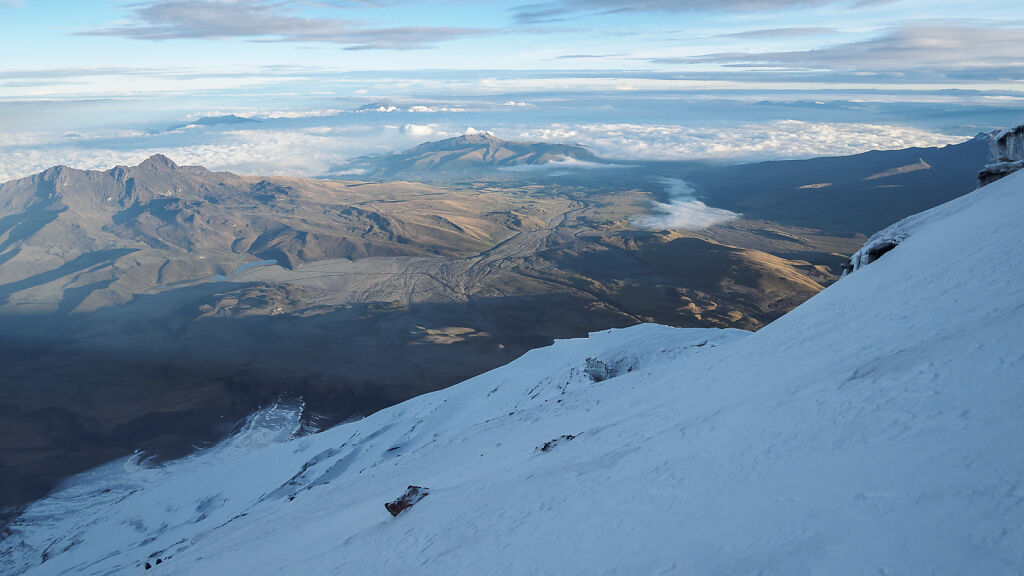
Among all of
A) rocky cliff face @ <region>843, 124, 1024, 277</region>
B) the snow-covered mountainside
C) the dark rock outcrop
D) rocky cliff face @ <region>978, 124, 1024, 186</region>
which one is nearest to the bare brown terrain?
the snow-covered mountainside

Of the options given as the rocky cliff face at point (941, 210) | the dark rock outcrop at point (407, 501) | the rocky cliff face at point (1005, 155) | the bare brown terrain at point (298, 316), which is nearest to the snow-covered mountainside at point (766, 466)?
the dark rock outcrop at point (407, 501)

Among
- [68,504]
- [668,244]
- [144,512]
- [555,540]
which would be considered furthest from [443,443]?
[668,244]

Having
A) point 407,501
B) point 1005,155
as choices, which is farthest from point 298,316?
point 1005,155

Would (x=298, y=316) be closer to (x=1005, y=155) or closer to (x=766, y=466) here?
(x=1005, y=155)

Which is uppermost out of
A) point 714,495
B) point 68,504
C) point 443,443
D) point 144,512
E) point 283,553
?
point 714,495

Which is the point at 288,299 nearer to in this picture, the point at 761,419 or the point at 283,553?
the point at 283,553

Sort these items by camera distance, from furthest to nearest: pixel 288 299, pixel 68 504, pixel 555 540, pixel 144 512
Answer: pixel 288 299 → pixel 68 504 → pixel 144 512 → pixel 555 540
